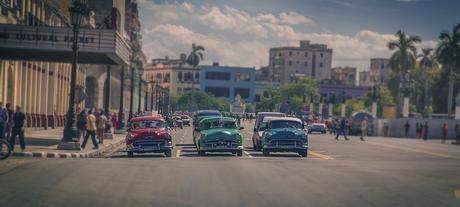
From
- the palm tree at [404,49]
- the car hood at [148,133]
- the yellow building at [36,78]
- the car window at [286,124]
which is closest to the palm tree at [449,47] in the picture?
the palm tree at [404,49]

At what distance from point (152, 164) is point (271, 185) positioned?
7085mm

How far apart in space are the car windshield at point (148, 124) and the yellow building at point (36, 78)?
15238 mm

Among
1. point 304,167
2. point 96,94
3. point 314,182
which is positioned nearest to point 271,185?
point 314,182

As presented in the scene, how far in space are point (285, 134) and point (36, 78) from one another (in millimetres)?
30379

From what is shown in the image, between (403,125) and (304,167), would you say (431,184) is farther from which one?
(403,125)

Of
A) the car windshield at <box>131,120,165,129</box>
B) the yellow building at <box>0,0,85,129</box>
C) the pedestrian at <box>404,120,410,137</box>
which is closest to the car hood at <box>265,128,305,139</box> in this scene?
the car windshield at <box>131,120,165,129</box>

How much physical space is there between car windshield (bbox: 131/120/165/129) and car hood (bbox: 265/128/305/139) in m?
4.64

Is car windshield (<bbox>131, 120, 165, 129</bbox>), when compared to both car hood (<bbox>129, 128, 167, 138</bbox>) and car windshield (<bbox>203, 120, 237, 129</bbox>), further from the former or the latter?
car windshield (<bbox>203, 120, 237, 129</bbox>)

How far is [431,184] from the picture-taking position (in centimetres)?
1980

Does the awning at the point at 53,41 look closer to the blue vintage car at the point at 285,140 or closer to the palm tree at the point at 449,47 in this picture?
the blue vintage car at the point at 285,140

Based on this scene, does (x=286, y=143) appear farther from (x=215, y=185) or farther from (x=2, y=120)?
(x=215, y=185)

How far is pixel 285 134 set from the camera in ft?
111

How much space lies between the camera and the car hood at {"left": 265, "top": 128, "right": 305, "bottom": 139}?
3366 cm

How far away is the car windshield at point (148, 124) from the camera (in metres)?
32.4
